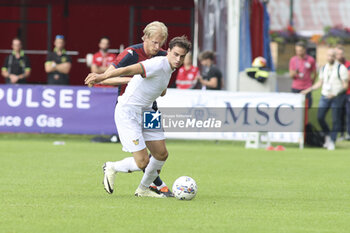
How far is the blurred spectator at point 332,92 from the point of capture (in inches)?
723

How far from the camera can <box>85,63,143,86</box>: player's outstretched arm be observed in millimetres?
8328

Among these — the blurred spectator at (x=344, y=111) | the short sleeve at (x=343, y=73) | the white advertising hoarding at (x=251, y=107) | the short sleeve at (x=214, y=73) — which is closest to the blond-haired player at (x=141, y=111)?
the white advertising hoarding at (x=251, y=107)

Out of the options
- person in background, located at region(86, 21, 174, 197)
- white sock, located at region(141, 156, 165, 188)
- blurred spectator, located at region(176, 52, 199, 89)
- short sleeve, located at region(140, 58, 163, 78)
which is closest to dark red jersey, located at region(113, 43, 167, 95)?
person in background, located at region(86, 21, 174, 197)

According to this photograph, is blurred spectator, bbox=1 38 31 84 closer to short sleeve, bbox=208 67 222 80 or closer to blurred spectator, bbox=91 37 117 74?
blurred spectator, bbox=91 37 117 74

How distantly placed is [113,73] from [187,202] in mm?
1707

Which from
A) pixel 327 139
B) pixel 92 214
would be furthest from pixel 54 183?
pixel 327 139

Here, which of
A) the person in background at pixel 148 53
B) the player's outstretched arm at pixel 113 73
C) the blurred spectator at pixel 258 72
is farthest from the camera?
the blurred spectator at pixel 258 72

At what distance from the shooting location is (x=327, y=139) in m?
18.5

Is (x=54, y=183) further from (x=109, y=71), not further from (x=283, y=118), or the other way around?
(x=283, y=118)

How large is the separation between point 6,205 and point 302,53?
12.1 meters

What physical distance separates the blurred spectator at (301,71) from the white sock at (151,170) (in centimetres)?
1048

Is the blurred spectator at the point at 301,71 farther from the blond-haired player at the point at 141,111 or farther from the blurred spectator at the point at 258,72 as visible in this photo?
the blond-haired player at the point at 141,111

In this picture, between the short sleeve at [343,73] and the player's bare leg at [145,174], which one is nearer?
the player's bare leg at [145,174]

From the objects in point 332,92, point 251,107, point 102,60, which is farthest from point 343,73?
point 102,60
